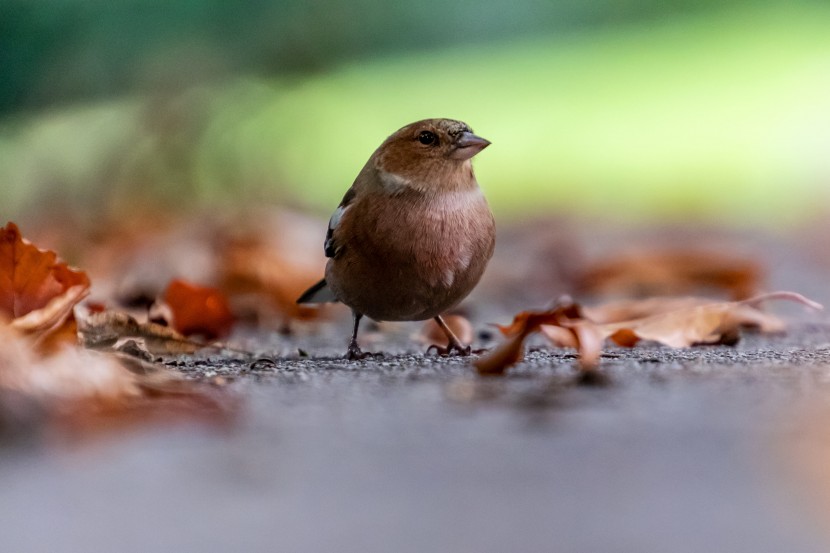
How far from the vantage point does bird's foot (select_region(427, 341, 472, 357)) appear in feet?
11.2

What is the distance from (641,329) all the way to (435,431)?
1383 millimetres

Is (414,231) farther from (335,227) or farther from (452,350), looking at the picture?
(452,350)

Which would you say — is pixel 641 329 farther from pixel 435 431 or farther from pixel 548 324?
pixel 435 431

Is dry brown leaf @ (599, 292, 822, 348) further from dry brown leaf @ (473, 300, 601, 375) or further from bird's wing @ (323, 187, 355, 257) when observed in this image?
bird's wing @ (323, 187, 355, 257)

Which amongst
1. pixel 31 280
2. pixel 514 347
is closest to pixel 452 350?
pixel 514 347

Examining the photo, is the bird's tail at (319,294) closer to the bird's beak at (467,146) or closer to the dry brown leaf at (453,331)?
the dry brown leaf at (453,331)

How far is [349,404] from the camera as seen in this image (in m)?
2.41

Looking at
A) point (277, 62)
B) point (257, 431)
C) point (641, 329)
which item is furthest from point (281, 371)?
point (277, 62)

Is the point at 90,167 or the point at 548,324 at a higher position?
the point at 90,167

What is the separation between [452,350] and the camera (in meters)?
3.58

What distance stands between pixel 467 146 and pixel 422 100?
5.29 metres

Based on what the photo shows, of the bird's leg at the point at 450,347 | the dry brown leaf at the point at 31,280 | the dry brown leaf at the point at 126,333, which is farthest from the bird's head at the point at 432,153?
the dry brown leaf at the point at 31,280

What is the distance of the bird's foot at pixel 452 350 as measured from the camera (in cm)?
343

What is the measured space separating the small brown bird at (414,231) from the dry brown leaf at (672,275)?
1887mm
